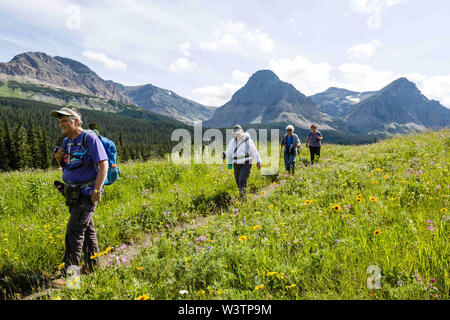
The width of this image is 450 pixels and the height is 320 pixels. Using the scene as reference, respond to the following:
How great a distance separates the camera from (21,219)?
659 cm

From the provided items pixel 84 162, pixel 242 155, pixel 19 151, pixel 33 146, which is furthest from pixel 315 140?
pixel 33 146

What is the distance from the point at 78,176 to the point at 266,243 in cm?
364

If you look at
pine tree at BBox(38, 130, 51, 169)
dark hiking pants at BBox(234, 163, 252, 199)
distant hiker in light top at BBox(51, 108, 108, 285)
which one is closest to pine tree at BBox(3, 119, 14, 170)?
pine tree at BBox(38, 130, 51, 169)

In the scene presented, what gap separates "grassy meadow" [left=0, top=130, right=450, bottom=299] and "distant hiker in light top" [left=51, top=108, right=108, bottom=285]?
0.70 metres

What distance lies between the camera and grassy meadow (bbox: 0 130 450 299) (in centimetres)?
283

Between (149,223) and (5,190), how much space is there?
5762mm

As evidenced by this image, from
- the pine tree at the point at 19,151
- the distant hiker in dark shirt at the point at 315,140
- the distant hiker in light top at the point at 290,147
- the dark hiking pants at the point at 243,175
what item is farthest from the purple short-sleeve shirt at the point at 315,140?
the pine tree at the point at 19,151

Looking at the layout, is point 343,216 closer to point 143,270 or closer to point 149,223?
point 143,270

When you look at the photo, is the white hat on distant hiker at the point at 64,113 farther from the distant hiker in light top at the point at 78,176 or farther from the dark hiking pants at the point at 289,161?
the dark hiking pants at the point at 289,161

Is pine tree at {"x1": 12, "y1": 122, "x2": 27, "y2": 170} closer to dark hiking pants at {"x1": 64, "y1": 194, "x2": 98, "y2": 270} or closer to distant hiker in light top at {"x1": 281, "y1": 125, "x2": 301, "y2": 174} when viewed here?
distant hiker in light top at {"x1": 281, "y1": 125, "x2": 301, "y2": 174}

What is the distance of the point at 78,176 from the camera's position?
429 centimetres

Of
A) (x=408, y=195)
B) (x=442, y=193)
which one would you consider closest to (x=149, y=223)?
(x=408, y=195)

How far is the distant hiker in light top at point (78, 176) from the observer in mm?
4227

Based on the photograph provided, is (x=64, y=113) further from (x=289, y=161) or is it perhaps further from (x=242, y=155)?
(x=289, y=161)
